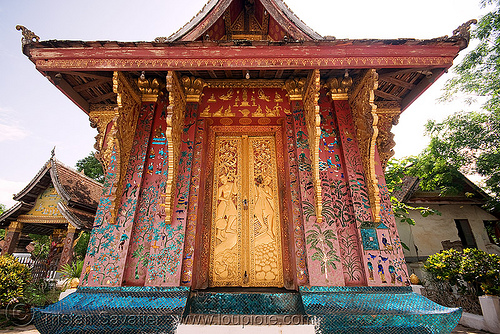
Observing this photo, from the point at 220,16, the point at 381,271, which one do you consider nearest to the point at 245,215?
the point at 381,271

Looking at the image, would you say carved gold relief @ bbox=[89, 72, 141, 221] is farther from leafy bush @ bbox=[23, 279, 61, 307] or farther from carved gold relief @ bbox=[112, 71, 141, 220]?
leafy bush @ bbox=[23, 279, 61, 307]

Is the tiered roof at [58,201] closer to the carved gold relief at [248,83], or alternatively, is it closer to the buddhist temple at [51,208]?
the buddhist temple at [51,208]

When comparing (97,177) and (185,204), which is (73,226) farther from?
(97,177)

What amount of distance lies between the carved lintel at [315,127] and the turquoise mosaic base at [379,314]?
3.80 ft

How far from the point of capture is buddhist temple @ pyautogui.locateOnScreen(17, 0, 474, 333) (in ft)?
11.2

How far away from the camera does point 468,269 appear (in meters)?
6.00

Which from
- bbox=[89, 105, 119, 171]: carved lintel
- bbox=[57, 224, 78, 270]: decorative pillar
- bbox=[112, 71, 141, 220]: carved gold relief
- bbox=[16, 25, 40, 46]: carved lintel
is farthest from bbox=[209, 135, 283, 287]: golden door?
bbox=[57, 224, 78, 270]: decorative pillar

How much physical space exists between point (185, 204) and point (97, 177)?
74.9 feet

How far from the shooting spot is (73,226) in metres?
11.1

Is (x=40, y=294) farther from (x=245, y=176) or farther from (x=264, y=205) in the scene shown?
(x=264, y=205)

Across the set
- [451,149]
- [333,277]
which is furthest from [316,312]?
[451,149]

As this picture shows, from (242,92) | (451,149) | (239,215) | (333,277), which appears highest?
(451,149)

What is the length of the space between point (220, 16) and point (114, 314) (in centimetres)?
529

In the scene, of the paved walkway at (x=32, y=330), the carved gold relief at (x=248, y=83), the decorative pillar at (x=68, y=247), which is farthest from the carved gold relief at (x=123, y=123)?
the decorative pillar at (x=68, y=247)
